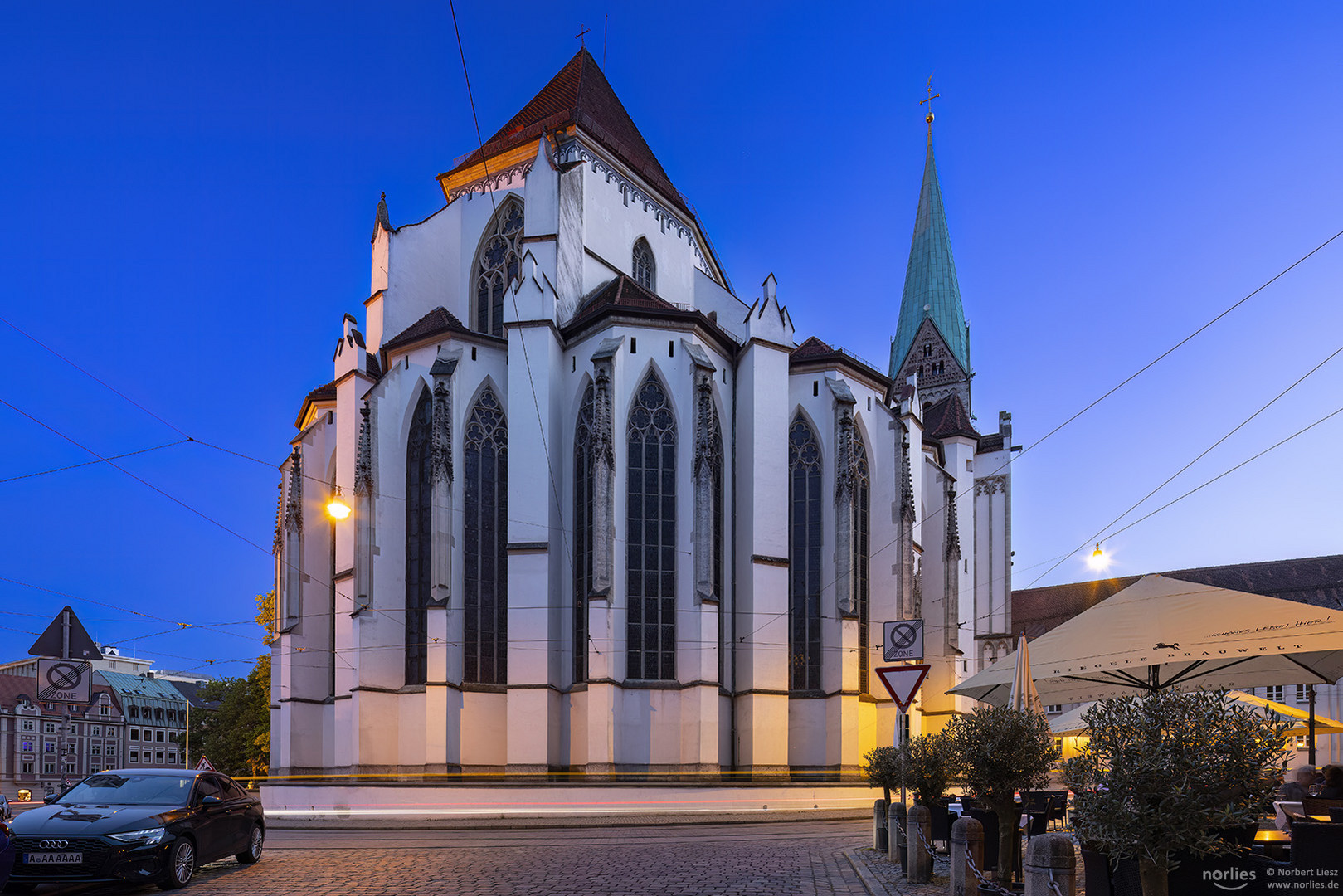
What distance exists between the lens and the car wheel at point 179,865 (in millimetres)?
9656

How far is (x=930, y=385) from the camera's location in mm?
62719

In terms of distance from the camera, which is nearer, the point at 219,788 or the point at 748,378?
the point at 219,788

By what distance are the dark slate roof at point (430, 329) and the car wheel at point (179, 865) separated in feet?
68.2

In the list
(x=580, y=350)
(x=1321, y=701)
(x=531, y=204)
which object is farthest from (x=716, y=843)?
(x=1321, y=701)

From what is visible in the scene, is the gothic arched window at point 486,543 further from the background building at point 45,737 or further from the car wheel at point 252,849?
the background building at point 45,737

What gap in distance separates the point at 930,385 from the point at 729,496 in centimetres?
3526

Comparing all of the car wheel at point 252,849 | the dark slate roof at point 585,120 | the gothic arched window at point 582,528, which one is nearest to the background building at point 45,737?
the dark slate roof at point 585,120

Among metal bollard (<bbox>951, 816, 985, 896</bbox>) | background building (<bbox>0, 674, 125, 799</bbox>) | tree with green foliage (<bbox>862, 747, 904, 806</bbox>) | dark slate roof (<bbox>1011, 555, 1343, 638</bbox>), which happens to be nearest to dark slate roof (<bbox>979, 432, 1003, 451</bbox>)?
dark slate roof (<bbox>1011, 555, 1343, 638</bbox>)

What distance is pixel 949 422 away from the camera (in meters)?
46.6

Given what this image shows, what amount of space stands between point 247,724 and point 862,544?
2957cm

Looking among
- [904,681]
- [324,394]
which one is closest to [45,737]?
[324,394]

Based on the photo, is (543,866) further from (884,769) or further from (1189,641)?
(1189,641)

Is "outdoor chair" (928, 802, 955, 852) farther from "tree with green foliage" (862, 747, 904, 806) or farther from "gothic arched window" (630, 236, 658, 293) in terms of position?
"gothic arched window" (630, 236, 658, 293)

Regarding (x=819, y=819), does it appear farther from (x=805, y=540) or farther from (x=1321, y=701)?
(x=1321, y=701)
